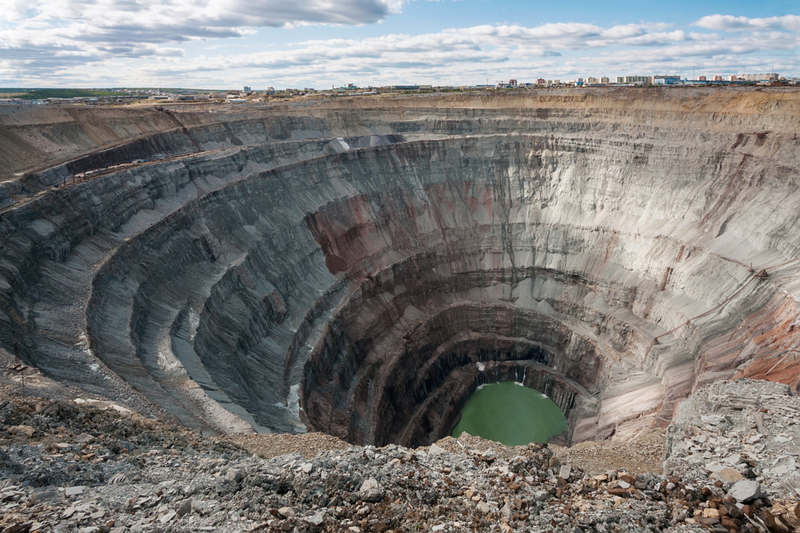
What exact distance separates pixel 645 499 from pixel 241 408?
1856 cm

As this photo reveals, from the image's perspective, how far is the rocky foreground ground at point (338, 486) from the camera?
37.0 feet

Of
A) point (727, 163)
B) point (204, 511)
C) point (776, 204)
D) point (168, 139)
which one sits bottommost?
point (204, 511)

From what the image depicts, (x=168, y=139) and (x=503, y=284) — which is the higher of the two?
(x=168, y=139)

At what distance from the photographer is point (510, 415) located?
42125 mm

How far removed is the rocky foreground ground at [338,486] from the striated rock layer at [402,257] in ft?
15.1

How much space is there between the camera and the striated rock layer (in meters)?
27.1

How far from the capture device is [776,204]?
38.9 m

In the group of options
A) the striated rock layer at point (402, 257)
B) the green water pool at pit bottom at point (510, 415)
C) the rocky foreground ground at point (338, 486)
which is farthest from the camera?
the green water pool at pit bottom at point (510, 415)

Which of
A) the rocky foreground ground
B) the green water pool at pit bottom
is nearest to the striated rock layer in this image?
the green water pool at pit bottom

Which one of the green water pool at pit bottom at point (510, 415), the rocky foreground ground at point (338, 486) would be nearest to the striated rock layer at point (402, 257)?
the green water pool at pit bottom at point (510, 415)

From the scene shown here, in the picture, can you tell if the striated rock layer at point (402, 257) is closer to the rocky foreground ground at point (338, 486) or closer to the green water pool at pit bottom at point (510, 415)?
the green water pool at pit bottom at point (510, 415)

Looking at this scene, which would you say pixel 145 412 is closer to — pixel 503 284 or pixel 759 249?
pixel 503 284

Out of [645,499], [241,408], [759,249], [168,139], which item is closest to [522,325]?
[759,249]

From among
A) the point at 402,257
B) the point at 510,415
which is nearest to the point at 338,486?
the point at 510,415
